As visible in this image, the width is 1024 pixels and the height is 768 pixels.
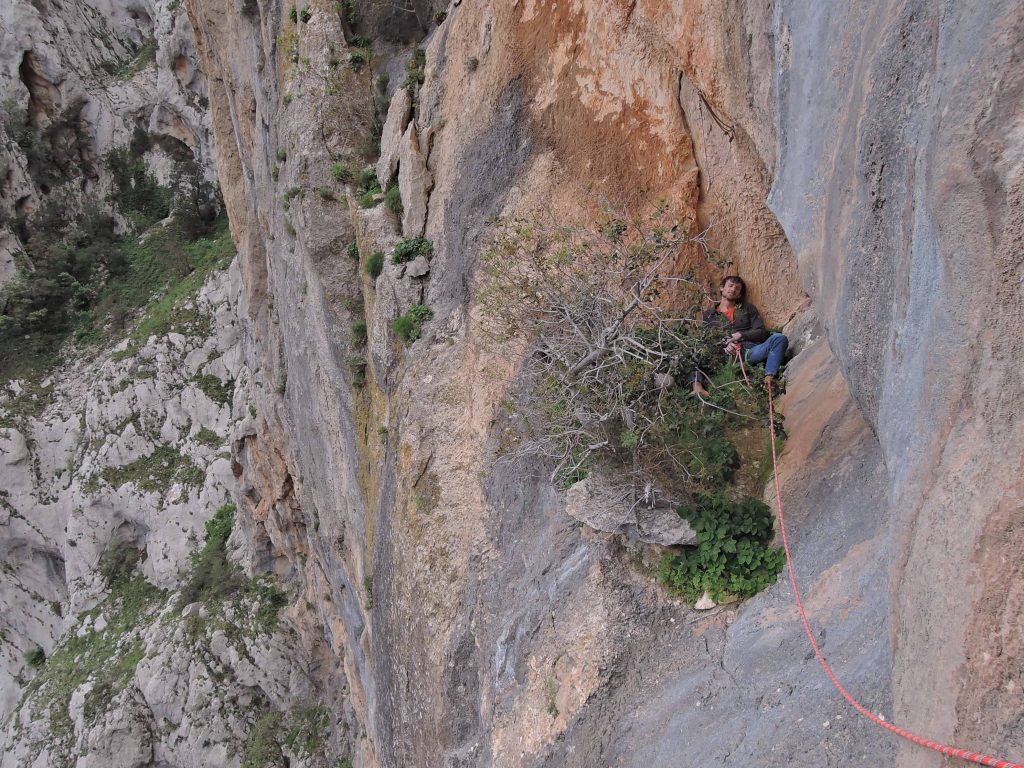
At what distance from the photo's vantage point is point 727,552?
5.87 m

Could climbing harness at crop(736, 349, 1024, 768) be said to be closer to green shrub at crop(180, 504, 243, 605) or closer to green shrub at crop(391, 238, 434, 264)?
green shrub at crop(391, 238, 434, 264)

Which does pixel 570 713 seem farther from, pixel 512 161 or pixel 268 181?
pixel 268 181

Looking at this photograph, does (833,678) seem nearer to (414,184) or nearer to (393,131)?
(414,184)

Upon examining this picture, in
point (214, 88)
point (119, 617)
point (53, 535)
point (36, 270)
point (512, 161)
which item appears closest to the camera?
point (512, 161)

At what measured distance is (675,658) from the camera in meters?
5.90

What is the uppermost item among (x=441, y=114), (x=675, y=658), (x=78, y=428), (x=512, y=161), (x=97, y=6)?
(x=97, y=6)

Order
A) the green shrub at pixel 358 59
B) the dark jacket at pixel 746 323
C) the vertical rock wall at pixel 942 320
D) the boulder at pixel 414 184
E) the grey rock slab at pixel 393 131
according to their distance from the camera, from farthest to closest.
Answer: the green shrub at pixel 358 59 < the grey rock slab at pixel 393 131 < the boulder at pixel 414 184 < the dark jacket at pixel 746 323 < the vertical rock wall at pixel 942 320

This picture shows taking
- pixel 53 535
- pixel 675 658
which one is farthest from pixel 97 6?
pixel 675 658

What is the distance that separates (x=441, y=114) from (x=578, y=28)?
10.5 feet

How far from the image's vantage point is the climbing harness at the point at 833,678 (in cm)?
293

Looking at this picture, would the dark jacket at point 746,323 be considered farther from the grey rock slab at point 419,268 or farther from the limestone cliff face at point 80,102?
the limestone cliff face at point 80,102

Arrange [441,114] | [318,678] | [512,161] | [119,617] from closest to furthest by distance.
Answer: [512,161] → [441,114] → [318,678] → [119,617]

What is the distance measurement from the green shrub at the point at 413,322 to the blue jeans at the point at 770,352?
5.33 metres

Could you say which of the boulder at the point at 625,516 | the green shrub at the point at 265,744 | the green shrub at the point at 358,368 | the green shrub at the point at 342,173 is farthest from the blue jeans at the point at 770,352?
the green shrub at the point at 265,744
